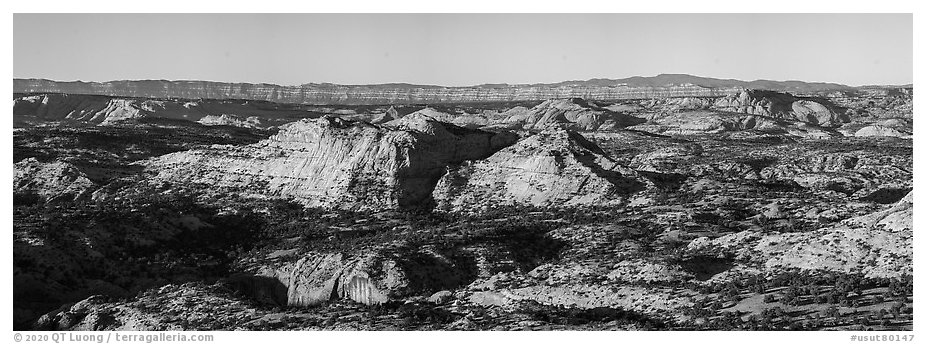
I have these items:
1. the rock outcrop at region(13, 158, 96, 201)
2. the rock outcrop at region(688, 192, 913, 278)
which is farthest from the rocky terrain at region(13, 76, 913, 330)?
the rock outcrop at region(13, 158, 96, 201)

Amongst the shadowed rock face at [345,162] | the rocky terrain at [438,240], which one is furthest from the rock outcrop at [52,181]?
the shadowed rock face at [345,162]

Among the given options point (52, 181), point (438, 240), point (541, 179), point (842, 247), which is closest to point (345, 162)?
point (541, 179)

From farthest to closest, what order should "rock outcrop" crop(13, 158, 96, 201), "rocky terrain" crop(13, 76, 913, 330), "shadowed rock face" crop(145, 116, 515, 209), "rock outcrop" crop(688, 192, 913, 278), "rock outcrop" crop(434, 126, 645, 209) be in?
"rock outcrop" crop(13, 158, 96, 201), "shadowed rock face" crop(145, 116, 515, 209), "rock outcrop" crop(434, 126, 645, 209), "rock outcrop" crop(688, 192, 913, 278), "rocky terrain" crop(13, 76, 913, 330)

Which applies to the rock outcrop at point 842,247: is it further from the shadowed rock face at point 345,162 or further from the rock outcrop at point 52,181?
the rock outcrop at point 52,181

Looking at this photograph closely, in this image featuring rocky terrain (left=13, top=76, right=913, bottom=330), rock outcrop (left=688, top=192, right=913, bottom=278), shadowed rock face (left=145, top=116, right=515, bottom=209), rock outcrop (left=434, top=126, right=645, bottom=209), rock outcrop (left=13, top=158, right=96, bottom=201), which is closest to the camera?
Result: rocky terrain (left=13, top=76, right=913, bottom=330)

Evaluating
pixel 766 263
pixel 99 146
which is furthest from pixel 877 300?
pixel 99 146

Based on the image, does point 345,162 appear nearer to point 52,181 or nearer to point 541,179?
point 541,179

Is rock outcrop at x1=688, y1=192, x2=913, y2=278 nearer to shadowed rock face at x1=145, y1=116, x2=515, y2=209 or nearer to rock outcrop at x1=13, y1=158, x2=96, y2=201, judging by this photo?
shadowed rock face at x1=145, y1=116, x2=515, y2=209
